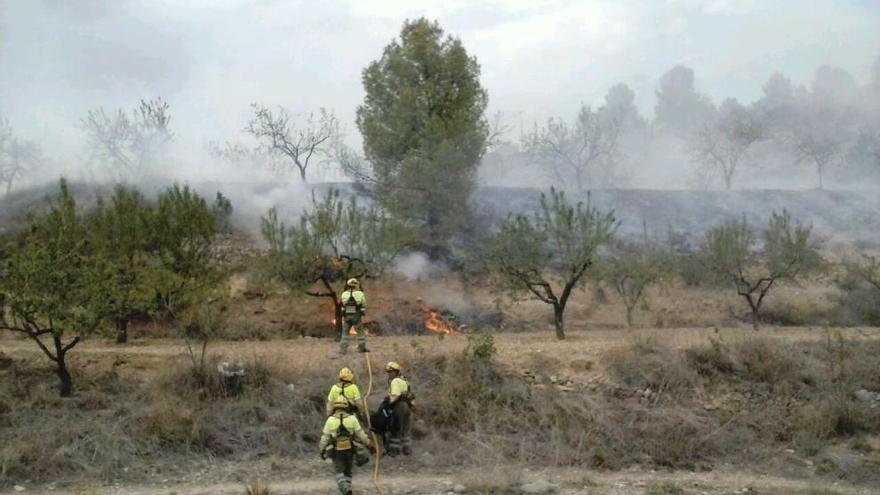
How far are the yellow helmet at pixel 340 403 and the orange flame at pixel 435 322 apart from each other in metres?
12.1

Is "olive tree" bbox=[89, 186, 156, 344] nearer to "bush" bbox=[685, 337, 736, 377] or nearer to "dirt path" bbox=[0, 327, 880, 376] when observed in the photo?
"dirt path" bbox=[0, 327, 880, 376]

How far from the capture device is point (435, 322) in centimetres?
2564

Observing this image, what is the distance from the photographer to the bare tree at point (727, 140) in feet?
176

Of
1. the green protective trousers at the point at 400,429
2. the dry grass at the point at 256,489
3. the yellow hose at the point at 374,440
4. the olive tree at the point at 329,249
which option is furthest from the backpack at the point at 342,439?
the olive tree at the point at 329,249

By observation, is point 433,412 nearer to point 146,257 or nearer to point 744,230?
point 146,257

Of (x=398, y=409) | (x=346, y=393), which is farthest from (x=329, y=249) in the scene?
(x=346, y=393)

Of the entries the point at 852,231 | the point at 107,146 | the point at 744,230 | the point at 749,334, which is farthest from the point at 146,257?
the point at 852,231

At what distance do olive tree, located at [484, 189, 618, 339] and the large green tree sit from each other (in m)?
8.17

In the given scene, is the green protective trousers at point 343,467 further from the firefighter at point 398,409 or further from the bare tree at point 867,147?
the bare tree at point 867,147

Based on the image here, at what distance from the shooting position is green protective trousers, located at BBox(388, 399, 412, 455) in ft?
47.8

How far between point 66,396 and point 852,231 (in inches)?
1559

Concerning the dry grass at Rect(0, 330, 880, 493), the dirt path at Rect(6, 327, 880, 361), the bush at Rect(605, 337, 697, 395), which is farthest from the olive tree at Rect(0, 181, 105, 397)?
the bush at Rect(605, 337, 697, 395)

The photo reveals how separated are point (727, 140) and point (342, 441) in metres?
52.2

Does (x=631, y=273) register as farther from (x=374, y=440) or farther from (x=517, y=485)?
(x=374, y=440)
